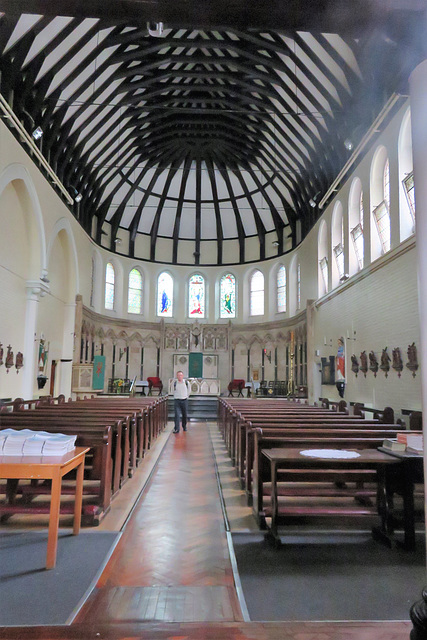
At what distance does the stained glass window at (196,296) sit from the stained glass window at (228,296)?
97 cm

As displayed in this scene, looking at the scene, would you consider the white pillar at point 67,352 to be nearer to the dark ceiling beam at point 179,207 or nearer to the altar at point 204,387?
the altar at point 204,387

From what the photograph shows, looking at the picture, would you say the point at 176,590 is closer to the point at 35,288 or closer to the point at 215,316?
the point at 35,288

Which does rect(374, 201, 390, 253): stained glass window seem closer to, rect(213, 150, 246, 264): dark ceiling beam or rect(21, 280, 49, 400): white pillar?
rect(21, 280, 49, 400): white pillar

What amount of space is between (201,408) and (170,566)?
46.9 feet

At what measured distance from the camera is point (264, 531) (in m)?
4.44

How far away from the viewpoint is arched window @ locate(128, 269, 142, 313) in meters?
23.1

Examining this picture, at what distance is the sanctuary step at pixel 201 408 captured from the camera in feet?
56.3

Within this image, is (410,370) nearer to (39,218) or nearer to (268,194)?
(39,218)

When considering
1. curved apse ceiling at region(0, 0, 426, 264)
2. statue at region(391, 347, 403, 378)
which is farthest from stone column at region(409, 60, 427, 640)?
statue at region(391, 347, 403, 378)

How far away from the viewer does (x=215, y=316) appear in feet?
78.9

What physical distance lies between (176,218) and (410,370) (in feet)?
54.6

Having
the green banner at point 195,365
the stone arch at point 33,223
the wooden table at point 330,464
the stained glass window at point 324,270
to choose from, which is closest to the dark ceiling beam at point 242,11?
the wooden table at point 330,464

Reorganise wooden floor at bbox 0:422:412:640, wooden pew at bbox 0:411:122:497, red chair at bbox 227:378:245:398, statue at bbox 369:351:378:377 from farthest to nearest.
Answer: red chair at bbox 227:378:245:398 < statue at bbox 369:351:378:377 < wooden pew at bbox 0:411:122:497 < wooden floor at bbox 0:422:412:640

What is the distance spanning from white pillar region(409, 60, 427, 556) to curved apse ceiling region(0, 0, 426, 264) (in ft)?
0.47
